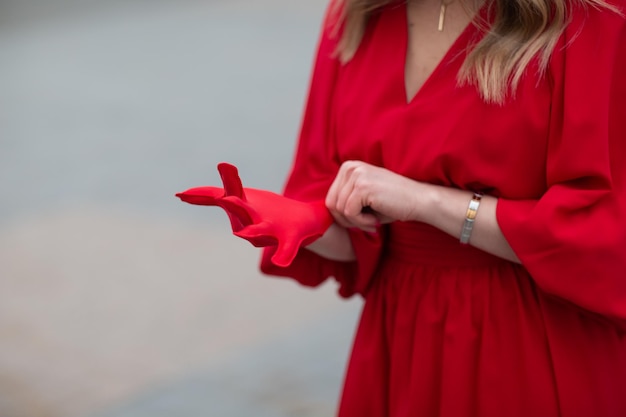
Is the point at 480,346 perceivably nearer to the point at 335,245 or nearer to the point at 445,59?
the point at 335,245

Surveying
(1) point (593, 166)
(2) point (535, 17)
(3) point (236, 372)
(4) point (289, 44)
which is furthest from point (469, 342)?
(4) point (289, 44)

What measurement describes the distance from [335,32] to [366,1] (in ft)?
0.23

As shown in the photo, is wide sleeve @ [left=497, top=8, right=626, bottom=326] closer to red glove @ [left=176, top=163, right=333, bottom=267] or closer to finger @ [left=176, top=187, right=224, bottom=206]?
red glove @ [left=176, top=163, right=333, bottom=267]

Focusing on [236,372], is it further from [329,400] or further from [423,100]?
[423,100]

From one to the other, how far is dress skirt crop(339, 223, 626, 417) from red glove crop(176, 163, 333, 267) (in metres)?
0.19

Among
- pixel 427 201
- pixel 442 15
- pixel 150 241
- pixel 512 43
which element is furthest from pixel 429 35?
pixel 150 241

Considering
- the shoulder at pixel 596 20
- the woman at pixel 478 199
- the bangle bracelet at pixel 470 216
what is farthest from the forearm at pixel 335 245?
the shoulder at pixel 596 20

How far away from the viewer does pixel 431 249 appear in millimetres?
1260

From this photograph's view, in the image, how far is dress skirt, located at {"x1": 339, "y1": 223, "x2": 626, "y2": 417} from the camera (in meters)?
1.17

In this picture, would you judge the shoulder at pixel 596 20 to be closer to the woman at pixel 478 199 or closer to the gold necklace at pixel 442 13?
the woman at pixel 478 199

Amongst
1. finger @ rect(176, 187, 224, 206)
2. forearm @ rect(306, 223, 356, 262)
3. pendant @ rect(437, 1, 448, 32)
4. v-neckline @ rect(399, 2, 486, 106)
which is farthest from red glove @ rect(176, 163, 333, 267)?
pendant @ rect(437, 1, 448, 32)

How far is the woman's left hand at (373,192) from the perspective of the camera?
3.81 feet

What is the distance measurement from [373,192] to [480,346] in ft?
0.87

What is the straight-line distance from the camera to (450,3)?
124cm
